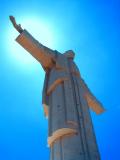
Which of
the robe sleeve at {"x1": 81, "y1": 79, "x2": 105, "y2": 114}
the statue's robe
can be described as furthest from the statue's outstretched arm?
the robe sleeve at {"x1": 81, "y1": 79, "x2": 105, "y2": 114}

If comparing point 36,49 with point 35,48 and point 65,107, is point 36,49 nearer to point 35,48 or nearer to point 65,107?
point 35,48

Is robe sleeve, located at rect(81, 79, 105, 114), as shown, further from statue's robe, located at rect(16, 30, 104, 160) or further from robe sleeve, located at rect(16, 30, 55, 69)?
robe sleeve, located at rect(16, 30, 55, 69)

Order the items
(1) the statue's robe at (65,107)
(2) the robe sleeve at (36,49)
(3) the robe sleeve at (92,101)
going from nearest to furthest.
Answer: (1) the statue's robe at (65,107) < (3) the robe sleeve at (92,101) < (2) the robe sleeve at (36,49)

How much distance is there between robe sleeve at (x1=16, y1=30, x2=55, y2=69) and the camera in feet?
27.9

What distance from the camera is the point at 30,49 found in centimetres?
877

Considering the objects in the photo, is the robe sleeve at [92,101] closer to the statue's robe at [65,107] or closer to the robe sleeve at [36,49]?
the statue's robe at [65,107]

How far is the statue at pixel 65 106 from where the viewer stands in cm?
530

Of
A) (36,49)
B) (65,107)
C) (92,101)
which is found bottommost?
(65,107)

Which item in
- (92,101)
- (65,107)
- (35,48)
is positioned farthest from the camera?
(35,48)

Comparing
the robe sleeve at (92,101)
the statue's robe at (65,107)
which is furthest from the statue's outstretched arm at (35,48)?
the robe sleeve at (92,101)

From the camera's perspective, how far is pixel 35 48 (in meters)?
8.71

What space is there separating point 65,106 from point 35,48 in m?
3.27

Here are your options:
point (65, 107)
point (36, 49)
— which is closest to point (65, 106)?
point (65, 107)

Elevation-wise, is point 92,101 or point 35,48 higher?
point 35,48
